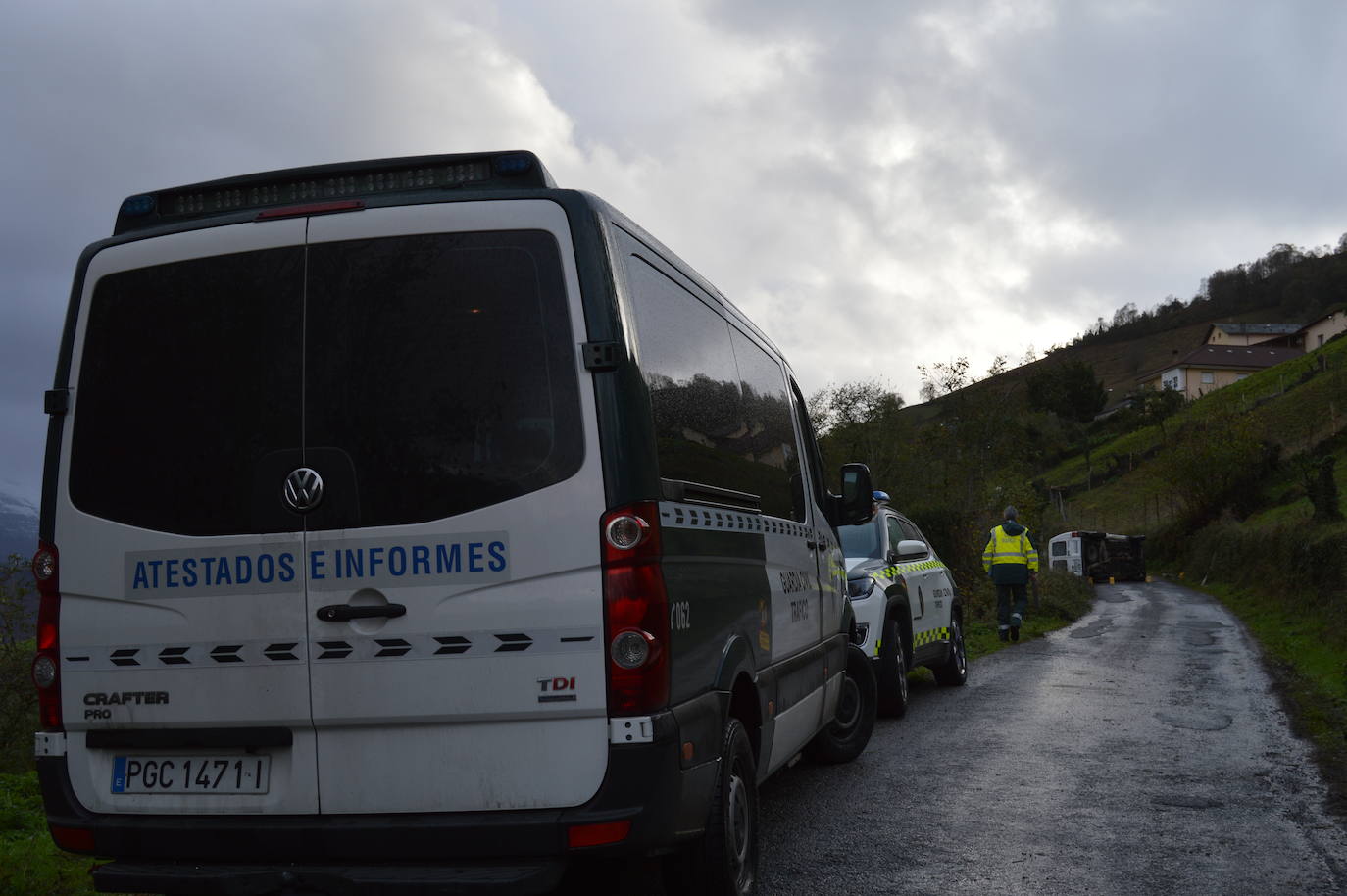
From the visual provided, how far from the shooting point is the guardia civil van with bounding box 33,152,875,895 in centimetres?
369

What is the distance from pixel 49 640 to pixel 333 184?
1795 millimetres

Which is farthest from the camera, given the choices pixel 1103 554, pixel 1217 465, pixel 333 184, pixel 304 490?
pixel 1217 465

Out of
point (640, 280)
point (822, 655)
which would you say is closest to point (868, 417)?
point (822, 655)

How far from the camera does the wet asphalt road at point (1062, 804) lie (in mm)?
5281

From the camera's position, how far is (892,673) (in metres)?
10.0

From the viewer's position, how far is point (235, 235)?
4.09 m

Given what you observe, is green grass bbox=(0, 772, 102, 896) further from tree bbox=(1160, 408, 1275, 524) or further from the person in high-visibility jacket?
tree bbox=(1160, 408, 1275, 524)

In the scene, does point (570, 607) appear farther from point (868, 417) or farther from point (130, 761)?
point (868, 417)

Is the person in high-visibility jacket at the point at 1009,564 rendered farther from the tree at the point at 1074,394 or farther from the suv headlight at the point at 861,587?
the tree at the point at 1074,394

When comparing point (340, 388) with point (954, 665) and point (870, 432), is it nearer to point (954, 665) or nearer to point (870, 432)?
point (954, 665)

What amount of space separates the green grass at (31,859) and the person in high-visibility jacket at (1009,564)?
13.6 metres

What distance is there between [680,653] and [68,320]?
2.40 m

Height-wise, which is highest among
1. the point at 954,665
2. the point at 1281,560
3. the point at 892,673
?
the point at 1281,560

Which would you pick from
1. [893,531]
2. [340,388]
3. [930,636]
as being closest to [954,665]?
[930,636]
